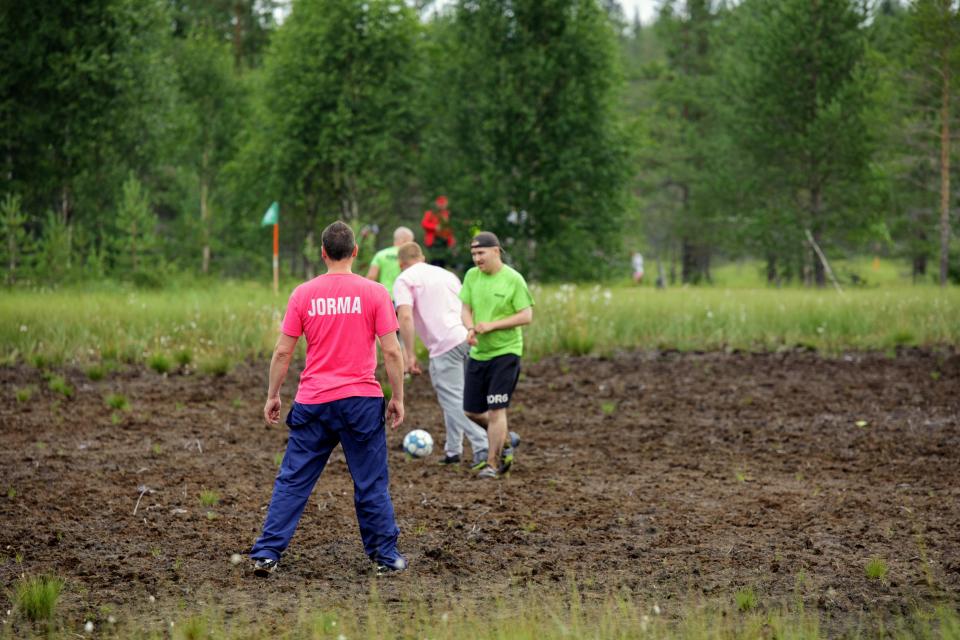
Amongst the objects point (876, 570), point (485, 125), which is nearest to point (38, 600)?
point (876, 570)

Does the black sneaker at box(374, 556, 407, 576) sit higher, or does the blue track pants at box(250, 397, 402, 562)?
the blue track pants at box(250, 397, 402, 562)

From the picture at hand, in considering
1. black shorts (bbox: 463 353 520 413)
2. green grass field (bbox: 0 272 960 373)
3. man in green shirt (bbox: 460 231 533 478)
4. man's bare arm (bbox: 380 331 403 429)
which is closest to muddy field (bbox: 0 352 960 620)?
man in green shirt (bbox: 460 231 533 478)

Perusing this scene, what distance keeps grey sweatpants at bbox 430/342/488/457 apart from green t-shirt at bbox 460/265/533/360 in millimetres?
498

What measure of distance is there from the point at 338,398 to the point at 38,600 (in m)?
1.80

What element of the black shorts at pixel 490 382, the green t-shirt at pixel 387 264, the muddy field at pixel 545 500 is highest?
the green t-shirt at pixel 387 264

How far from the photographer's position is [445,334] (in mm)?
9453

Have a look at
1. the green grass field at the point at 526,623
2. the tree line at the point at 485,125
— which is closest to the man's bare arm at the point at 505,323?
the green grass field at the point at 526,623

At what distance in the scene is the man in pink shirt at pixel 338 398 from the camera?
613 centimetres

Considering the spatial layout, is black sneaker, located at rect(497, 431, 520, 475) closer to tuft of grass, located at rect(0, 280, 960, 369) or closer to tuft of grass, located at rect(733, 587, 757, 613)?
tuft of grass, located at rect(733, 587, 757, 613)

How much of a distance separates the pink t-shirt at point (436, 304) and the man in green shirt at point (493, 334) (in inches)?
12.0

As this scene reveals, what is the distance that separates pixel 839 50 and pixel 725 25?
403 inches

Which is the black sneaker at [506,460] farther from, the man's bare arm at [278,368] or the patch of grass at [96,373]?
the patch of grass at [96,373]

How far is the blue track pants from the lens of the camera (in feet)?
20.1

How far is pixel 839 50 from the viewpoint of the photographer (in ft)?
111
